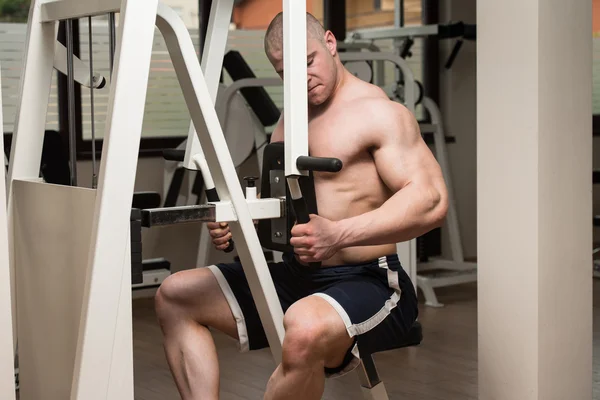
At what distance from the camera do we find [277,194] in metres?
2.12

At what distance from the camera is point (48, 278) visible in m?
1.98

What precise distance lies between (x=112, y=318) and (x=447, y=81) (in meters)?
4.32

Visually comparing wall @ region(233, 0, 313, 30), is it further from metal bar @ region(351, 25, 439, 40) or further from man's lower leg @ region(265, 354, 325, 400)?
man's lower leg @ region(265, 354, 325, 400)

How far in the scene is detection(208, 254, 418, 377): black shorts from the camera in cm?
208

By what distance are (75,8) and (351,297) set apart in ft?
2.84

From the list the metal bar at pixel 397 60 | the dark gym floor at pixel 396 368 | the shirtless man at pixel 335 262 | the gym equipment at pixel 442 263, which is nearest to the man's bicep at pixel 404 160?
the shirtless man at pixel 335 262

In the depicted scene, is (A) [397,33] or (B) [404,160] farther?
(A) [397,33]

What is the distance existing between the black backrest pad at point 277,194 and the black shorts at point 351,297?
0.15 m

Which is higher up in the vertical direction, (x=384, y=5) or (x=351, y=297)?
(x=384, y=5)

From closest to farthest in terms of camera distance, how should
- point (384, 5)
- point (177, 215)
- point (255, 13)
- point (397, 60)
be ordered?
point (177, 215)
point (397, 60)
point (255, 13)
point (384, 5)

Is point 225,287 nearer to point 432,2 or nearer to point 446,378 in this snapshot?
point 446,378

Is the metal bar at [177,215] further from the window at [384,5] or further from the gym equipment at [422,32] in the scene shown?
the window at [384,5]

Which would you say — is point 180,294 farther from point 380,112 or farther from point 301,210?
point 380,112

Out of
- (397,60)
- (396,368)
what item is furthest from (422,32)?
(396,368)
